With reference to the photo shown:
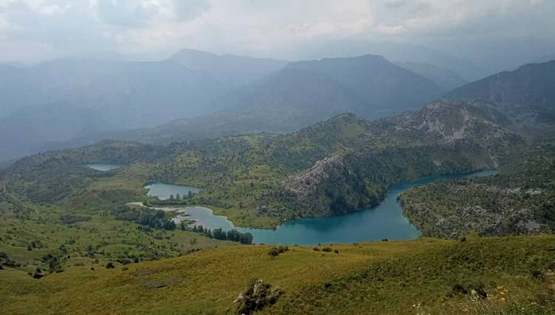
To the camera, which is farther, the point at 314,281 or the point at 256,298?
the point at 314,281

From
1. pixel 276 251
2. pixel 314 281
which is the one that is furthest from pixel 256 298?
pixel 276 251

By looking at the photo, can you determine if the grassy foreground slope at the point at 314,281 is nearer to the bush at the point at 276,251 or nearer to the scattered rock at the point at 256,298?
the scattered rock at the point at 256,298

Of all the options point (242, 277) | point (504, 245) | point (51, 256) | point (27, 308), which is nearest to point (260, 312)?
point (242, 277)

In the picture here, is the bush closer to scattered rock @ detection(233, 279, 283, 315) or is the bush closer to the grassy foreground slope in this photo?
the grassy foreground slope

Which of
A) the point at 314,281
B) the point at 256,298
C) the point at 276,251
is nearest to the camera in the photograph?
the point at 256,298

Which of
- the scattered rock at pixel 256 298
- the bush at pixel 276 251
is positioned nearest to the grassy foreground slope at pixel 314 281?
the scattered rock at pixel 256 298

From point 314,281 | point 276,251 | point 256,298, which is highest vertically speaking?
point 314,281

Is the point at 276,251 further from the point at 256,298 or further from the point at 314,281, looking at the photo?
the point at 256,298

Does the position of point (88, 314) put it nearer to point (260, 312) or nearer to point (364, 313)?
point (260, 312)
